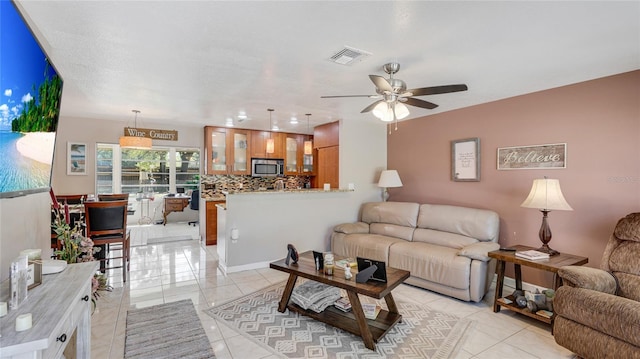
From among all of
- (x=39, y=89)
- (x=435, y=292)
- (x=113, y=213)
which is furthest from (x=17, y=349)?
(x=435, y=292)

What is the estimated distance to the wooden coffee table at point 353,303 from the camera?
240cm

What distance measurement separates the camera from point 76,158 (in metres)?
5.37

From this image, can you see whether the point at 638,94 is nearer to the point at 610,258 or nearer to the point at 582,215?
the point at 582,215

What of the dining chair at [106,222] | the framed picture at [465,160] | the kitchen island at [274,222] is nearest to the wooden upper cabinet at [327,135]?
the kitchen island at [274,222]

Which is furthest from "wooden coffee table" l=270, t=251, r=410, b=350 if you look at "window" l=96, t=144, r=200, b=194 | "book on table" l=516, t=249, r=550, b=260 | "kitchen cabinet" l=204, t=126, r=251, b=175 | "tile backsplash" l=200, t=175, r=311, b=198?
"window" l=96, t=144, r=200, b=194

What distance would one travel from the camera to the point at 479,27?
205cm

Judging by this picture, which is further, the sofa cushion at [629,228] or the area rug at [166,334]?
the sofa cushion at [629,228]

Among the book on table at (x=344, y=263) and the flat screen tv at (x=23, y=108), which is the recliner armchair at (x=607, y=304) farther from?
the flat screen tv at (x=23, y=108)

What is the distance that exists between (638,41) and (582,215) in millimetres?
1709

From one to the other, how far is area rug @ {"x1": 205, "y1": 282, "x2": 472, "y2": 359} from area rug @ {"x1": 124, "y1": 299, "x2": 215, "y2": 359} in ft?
0.86

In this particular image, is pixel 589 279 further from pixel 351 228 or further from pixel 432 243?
pixel 351 228

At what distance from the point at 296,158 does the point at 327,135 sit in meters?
1.68

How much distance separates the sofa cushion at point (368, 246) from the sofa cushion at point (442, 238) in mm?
271

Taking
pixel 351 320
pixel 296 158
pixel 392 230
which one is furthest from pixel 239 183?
pixel 351 320
